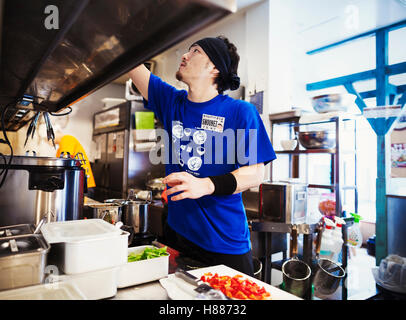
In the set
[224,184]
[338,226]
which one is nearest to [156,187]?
[338,226]

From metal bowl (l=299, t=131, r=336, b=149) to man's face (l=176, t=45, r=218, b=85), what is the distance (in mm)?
1674

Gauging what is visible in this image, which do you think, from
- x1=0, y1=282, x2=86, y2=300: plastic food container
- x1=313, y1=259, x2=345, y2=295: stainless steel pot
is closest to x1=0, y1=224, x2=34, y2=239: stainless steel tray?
x1=0, y1=282, x2=86, y2=300: plastic food container

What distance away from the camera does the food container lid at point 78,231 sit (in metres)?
0.69

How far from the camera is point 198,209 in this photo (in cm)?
127

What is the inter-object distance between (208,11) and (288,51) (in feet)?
11.1

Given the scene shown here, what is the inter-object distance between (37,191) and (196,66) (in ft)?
3.27

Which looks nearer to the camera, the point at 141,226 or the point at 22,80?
the point at 22,80

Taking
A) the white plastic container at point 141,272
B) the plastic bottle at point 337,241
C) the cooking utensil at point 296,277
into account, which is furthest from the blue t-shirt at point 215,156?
the plastic bottle at point 337,241

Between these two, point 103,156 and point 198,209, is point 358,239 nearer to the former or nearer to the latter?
point 198,209

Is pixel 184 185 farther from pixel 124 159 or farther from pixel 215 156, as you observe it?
pixel 124 159
